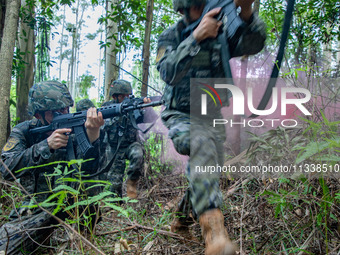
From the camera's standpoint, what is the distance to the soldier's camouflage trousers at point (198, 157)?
1.63m

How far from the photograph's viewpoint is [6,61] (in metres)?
3.10

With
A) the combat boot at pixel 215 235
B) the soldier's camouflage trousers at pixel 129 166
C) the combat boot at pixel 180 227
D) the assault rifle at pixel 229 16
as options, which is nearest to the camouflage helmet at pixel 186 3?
the assault rifle at pixel 229 16

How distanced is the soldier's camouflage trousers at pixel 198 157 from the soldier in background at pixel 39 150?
121cm

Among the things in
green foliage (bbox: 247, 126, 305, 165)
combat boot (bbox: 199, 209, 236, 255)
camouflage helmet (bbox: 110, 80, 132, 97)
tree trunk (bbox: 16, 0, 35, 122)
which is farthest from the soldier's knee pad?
tree trunk (bbox: 16, 0, 35, 122)

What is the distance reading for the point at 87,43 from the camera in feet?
116

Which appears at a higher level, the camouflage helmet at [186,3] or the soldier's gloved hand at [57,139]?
the camouflage helmet at [186,3]

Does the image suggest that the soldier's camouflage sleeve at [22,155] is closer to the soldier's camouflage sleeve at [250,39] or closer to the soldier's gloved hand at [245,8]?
the soldier's camouflage sleeve at [250,39]

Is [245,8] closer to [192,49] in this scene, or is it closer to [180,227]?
[192,49]

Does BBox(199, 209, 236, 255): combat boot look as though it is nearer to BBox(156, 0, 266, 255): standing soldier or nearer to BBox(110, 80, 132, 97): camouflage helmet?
BBox(156, 0, 266, 255): standing soldier

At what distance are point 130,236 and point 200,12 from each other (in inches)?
69.2

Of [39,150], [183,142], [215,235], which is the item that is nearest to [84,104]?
[39,150]

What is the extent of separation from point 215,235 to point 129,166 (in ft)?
11.0

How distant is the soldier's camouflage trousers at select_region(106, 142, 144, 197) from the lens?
4.68 metres

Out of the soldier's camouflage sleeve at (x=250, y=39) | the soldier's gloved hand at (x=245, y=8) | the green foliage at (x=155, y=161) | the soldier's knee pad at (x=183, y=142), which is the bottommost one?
the green foliage at (x=155, y=161)
